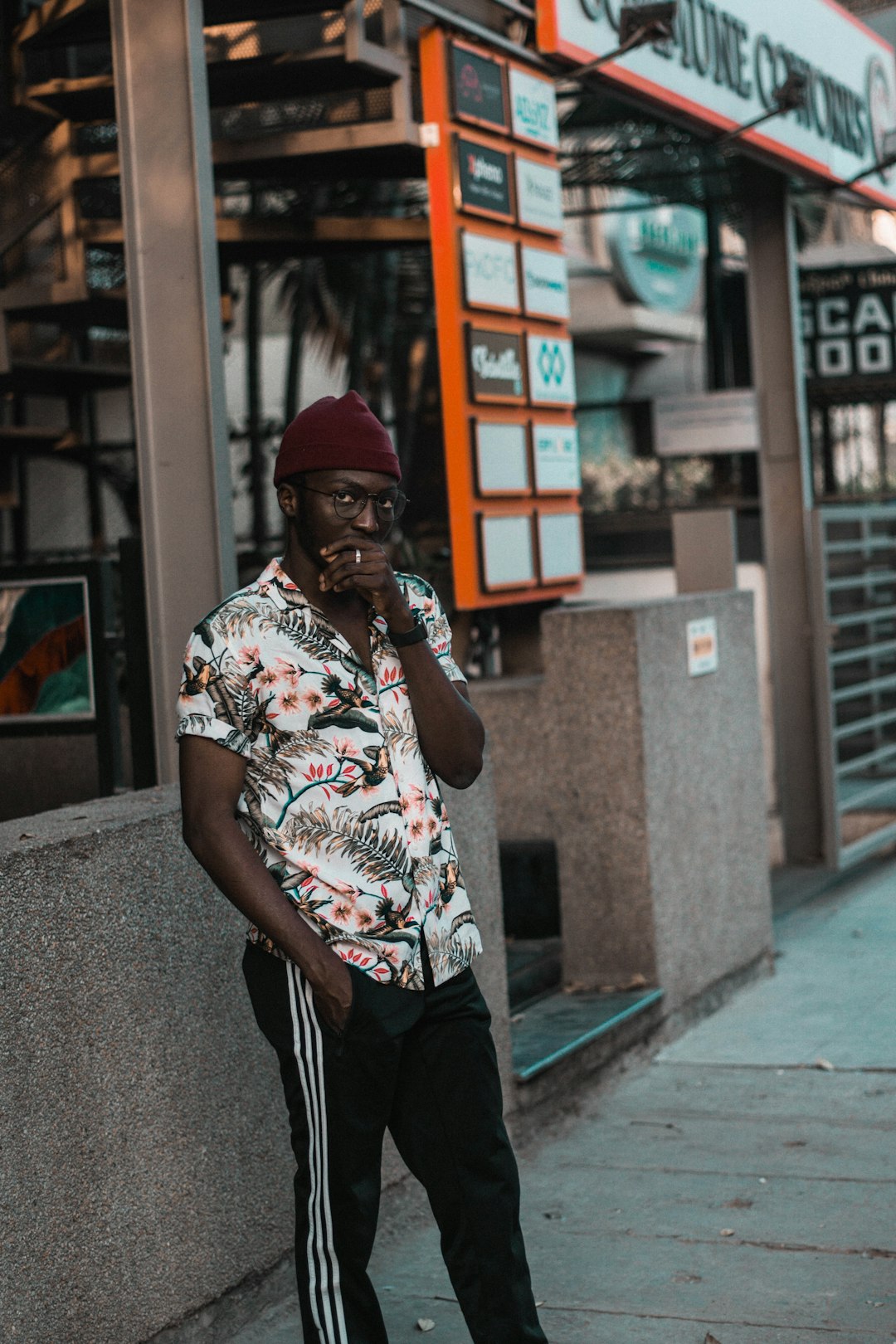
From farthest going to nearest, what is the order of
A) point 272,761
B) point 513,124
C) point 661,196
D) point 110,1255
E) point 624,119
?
point 661,196, point 624,119, point 513,124, point 110,1255, point 272,761

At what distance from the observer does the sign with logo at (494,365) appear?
21.3 feet

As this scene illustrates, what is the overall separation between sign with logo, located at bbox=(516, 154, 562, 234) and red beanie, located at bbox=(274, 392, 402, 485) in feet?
12.9

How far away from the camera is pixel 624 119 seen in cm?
888

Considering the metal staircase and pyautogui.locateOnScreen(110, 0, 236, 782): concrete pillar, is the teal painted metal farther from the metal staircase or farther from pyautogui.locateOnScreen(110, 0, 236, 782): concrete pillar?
the metal staircase

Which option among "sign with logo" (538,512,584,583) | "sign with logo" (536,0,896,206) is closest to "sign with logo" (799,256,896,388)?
"sign with logo" (536,0,896,206)

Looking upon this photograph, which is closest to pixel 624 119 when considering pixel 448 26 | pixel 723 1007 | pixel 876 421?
pixel 448 26

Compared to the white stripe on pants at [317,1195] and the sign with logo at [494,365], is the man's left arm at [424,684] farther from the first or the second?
the sign with logo at [494,365]

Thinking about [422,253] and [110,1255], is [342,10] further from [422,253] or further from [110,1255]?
[422,253]

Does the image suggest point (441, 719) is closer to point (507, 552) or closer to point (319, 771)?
point (319, 771)

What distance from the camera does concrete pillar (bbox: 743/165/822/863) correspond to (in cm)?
1004

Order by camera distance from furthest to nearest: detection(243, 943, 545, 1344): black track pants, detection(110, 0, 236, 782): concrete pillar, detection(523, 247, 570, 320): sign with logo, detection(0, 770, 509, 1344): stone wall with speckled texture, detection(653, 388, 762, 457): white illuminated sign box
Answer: detection(653, 388, 762, 457): white illuminated sign box
detection(523, 247, 570, 320): sign with logo
detection(110, 0, 236, 782): concrete pillar
detection(0, 770, 509, 1344): stone wall with speckled texture
detection(243, 943, 545, 1344): black track pants

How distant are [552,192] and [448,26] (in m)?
0.93

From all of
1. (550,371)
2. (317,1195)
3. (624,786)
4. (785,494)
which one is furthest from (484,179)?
(317,1195)

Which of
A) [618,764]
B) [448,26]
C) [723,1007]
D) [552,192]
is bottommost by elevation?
[723,1007]
